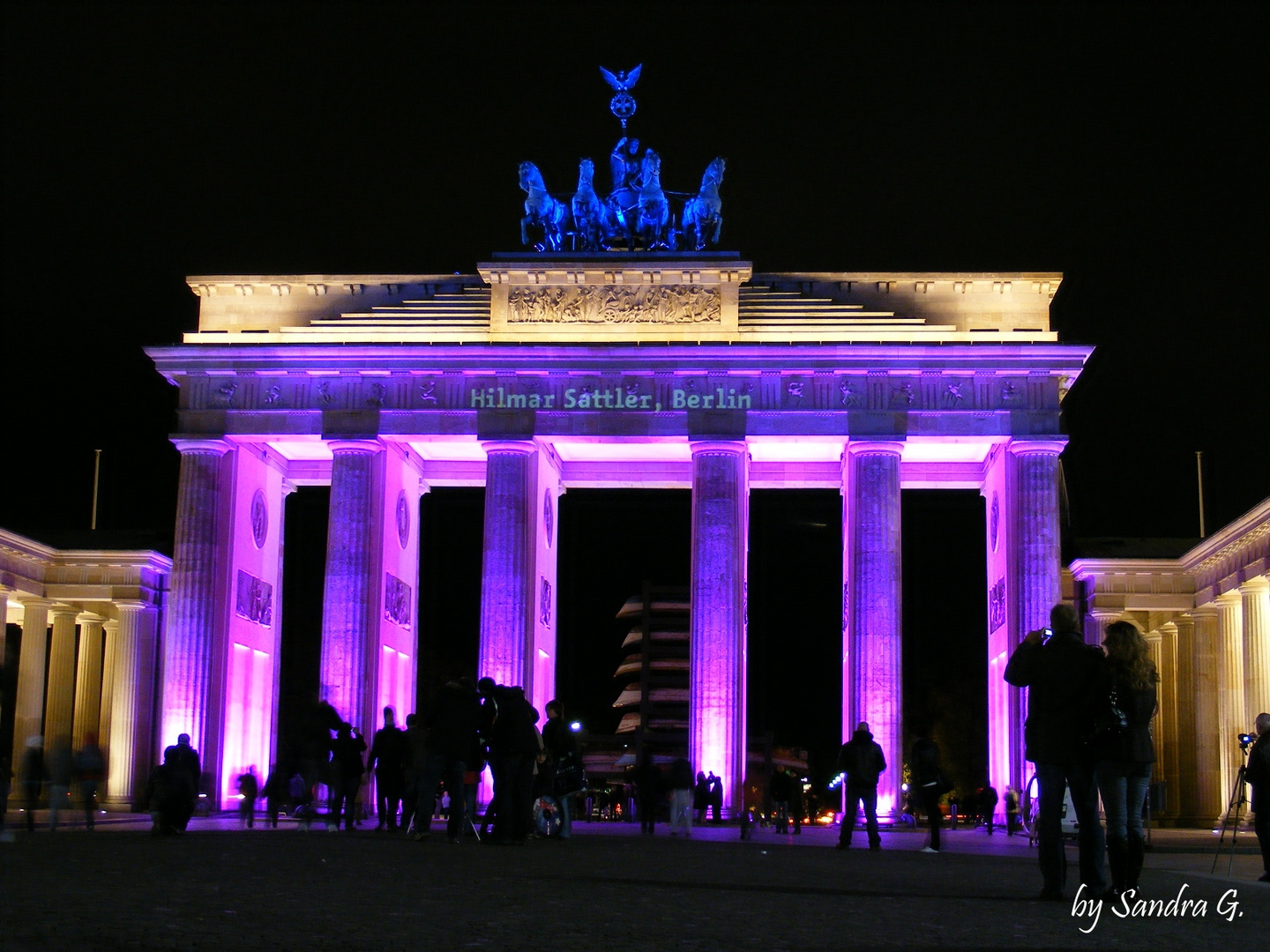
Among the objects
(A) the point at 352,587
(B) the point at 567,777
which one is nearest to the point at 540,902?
(B) the point at 567,777

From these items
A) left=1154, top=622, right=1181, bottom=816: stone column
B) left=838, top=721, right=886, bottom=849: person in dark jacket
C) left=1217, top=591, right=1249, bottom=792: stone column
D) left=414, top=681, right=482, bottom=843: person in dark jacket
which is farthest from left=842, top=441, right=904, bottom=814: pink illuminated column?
left=414, top=681, right=482, bottom=843: person in dark jacket

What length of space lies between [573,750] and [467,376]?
25.5 meters

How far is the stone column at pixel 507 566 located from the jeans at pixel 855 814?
842 inches

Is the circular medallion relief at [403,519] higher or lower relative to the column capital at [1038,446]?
lower

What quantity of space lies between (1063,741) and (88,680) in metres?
53.6

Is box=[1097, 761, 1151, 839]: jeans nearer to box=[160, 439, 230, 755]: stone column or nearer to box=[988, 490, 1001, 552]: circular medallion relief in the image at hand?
box=[160, 439, 230, 755]: stone column

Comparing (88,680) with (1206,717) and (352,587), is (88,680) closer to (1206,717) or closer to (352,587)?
(352,587)

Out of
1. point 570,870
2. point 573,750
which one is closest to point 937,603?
point 573,750

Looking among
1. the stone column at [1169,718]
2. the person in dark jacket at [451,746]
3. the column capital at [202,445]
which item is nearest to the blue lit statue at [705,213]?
the column capital at [202,445]

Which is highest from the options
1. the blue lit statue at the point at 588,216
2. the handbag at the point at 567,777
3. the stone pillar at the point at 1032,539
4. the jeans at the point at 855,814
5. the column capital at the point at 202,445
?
the blue lit statue at the point at 588,216

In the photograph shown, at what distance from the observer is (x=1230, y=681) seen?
49.8 metres

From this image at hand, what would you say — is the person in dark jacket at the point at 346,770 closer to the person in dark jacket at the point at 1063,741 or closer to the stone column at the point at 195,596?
the person in dark jacket at the point at 1063,741

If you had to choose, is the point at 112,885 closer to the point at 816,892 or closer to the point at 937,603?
the point at 816,892

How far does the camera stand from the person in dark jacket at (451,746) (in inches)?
889
